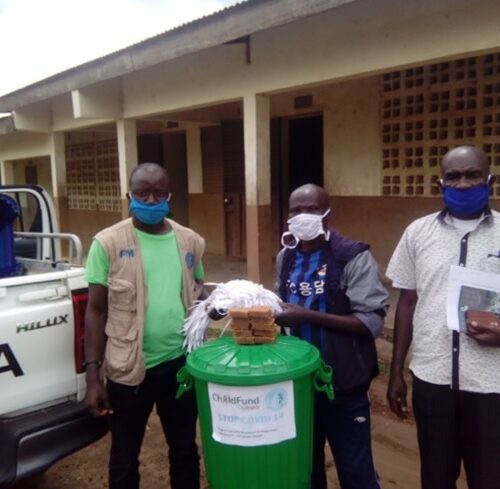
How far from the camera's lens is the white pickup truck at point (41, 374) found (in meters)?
2.44

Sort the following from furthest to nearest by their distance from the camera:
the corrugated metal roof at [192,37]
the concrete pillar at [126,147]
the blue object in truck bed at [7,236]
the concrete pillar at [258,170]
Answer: the concrete pillar at [126,147] < the concrete pillar at [258,170] < the corrugated metal roof at [192,37] < the blue object in truck bed at [7,236]

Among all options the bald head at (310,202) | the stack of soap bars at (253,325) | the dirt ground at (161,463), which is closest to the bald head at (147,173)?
the bald head at (310,202)

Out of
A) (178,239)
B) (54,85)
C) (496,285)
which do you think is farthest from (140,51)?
(496,285)

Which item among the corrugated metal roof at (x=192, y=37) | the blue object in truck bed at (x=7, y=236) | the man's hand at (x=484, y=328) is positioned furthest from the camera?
the corrugated metal roof at (x=192, y=37)

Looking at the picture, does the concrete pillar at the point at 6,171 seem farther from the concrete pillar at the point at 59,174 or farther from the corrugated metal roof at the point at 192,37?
the corrugated metal roof at the point at 192,37

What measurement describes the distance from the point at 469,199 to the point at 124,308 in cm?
143

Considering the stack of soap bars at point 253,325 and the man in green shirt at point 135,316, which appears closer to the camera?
the stack of soap bars at point 253,325

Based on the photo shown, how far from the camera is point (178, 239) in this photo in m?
2.57

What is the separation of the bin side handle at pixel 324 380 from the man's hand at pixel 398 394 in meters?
0.30

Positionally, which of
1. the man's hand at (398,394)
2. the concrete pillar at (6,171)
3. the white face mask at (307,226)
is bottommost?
the man's hand at (398,394)

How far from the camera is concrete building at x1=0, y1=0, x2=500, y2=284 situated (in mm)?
5008

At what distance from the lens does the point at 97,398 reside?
242cm

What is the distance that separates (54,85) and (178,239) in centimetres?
706

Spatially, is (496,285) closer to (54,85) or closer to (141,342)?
(141,342)
